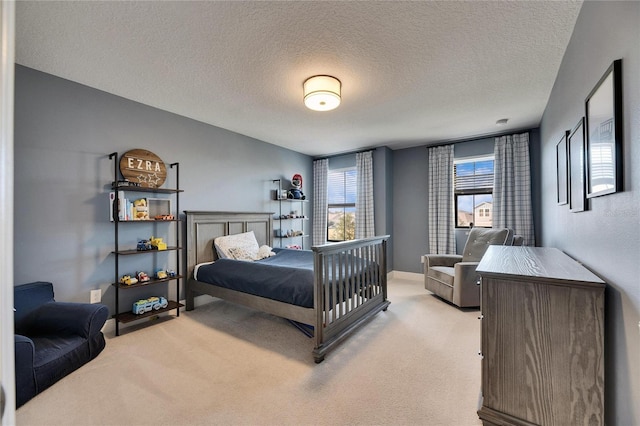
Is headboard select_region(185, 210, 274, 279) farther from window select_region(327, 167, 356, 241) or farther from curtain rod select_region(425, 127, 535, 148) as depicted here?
curtain rod select_region(425, 127, 535, 148)

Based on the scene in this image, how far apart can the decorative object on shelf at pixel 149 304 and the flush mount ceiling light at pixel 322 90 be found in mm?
2640

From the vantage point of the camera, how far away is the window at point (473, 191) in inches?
166

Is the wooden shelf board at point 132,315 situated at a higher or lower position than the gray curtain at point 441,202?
lower

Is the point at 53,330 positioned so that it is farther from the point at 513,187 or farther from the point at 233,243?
the point at 513,187

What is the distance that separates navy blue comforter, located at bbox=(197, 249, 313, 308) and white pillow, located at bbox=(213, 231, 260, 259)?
0.88ft

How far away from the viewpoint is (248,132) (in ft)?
13.2

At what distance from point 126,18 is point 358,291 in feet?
9.32

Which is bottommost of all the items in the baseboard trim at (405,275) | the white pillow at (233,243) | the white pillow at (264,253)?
the baseboard trim at (405,275)

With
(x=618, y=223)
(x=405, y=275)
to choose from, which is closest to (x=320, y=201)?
(x=405, y=275)

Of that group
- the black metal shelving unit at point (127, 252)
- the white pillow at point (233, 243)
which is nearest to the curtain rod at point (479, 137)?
the white pillow at point (233, 243)

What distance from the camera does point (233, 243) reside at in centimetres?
Result: 365

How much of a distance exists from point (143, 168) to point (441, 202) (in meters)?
4.25

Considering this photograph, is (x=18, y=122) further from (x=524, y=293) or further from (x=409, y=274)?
(x=409, y=274)

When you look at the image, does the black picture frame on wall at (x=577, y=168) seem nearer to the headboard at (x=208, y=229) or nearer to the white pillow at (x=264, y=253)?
the white pillow at (x=264, y=253)
